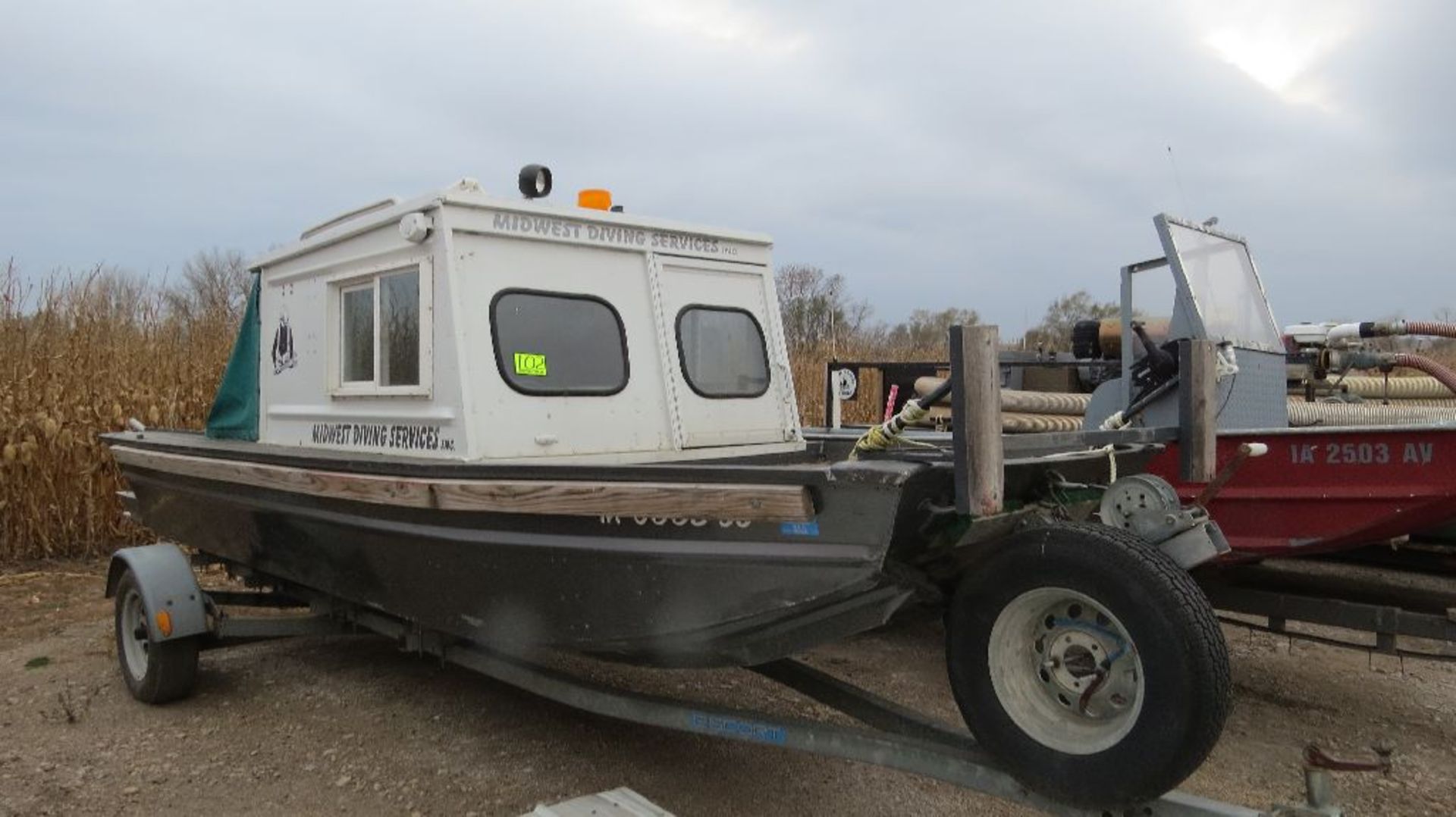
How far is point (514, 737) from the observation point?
472 cm

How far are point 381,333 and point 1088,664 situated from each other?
128 inches

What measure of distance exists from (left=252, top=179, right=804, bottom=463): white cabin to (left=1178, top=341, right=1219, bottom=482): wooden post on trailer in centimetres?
217

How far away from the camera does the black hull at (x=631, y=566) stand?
2.87 meters

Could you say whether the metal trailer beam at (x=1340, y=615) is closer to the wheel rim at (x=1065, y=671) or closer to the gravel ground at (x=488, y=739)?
the gravel ground at (x=488, y=739)

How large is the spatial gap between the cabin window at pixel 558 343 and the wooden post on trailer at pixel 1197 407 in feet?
7.59

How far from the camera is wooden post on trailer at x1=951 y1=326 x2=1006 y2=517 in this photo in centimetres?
268

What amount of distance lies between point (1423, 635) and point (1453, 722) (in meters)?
1.06

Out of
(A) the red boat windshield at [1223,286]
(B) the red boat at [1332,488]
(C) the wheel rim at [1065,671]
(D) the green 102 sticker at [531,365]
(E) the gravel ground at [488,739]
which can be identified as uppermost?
(A) the red boat windshield at [1223,286]

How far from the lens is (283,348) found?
5.36m

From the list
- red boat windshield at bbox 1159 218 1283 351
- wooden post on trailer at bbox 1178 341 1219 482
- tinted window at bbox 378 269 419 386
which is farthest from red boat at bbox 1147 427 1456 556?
tinted window at bbox 378 269 419 386

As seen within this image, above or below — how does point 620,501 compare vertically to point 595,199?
below

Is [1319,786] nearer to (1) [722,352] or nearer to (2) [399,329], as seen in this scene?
(1) [722,352]

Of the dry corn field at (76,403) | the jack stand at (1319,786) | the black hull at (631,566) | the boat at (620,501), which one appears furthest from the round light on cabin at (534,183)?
the dry corn field at (76,403)

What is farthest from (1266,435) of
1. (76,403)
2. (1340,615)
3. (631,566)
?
(76,403)
